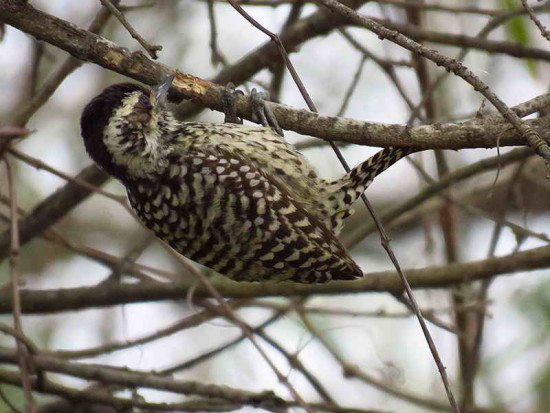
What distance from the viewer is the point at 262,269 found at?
11.6 feet

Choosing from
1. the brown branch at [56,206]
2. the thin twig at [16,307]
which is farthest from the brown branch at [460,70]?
the brown branch at [56,206]

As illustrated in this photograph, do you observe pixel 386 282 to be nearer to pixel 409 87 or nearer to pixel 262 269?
pixel 262 269

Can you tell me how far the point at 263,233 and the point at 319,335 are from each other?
1.21 meters

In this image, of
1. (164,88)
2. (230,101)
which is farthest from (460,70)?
(164,88)

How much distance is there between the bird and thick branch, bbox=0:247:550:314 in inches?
22.9

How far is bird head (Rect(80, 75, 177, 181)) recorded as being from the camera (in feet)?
11.4

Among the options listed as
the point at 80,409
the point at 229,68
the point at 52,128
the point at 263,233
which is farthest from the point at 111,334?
the point at 263,233

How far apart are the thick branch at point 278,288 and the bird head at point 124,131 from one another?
2.67 ft

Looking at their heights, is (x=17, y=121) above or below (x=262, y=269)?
above

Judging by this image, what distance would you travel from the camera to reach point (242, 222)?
135 inches

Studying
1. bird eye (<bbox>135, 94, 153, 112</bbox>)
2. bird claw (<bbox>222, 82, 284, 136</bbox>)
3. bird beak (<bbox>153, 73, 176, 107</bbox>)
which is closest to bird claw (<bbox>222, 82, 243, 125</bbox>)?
bird claw (<bbox>222, 82, 284, 136</bbox>)

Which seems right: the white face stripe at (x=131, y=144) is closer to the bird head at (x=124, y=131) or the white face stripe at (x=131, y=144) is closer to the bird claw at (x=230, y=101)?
the bird head at (x=124, y=131)

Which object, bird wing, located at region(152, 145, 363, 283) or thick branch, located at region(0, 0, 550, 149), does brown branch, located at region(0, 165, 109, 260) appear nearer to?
bird wing, located at region(152, 145, 363, 283)

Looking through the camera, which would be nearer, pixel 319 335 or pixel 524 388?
pixel 319 335
